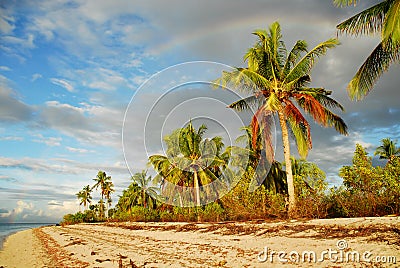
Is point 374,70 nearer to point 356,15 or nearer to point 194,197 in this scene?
point 356,15

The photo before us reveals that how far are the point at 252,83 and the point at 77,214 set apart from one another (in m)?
56.3

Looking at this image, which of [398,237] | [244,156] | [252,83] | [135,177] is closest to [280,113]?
[252,83]

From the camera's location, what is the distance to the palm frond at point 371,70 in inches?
490

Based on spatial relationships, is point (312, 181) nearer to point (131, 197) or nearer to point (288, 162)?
point (288, 162)

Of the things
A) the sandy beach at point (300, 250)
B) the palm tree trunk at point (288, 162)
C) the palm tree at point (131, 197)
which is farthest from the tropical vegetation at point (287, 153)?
the palm tree at point (131, 197)

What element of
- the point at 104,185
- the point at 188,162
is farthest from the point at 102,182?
the point at 188,162

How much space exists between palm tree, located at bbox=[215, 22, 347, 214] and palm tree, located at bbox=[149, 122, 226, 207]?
1326 centimetres

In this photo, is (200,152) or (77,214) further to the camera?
(77,214)

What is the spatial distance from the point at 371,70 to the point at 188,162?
22290mm

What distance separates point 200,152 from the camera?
1303 inches

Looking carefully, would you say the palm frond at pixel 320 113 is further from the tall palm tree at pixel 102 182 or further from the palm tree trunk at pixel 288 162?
the tall palm tree at pixel 102 182

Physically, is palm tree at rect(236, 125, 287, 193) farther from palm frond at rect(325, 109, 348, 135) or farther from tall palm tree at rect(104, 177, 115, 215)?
tall palm tree at rect(104, 177, 115, 215)

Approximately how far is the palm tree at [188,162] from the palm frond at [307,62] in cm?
1429

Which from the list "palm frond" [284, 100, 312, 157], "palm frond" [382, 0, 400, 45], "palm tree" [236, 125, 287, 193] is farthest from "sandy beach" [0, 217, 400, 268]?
"palm tree" [236, 125, 287, 193]
